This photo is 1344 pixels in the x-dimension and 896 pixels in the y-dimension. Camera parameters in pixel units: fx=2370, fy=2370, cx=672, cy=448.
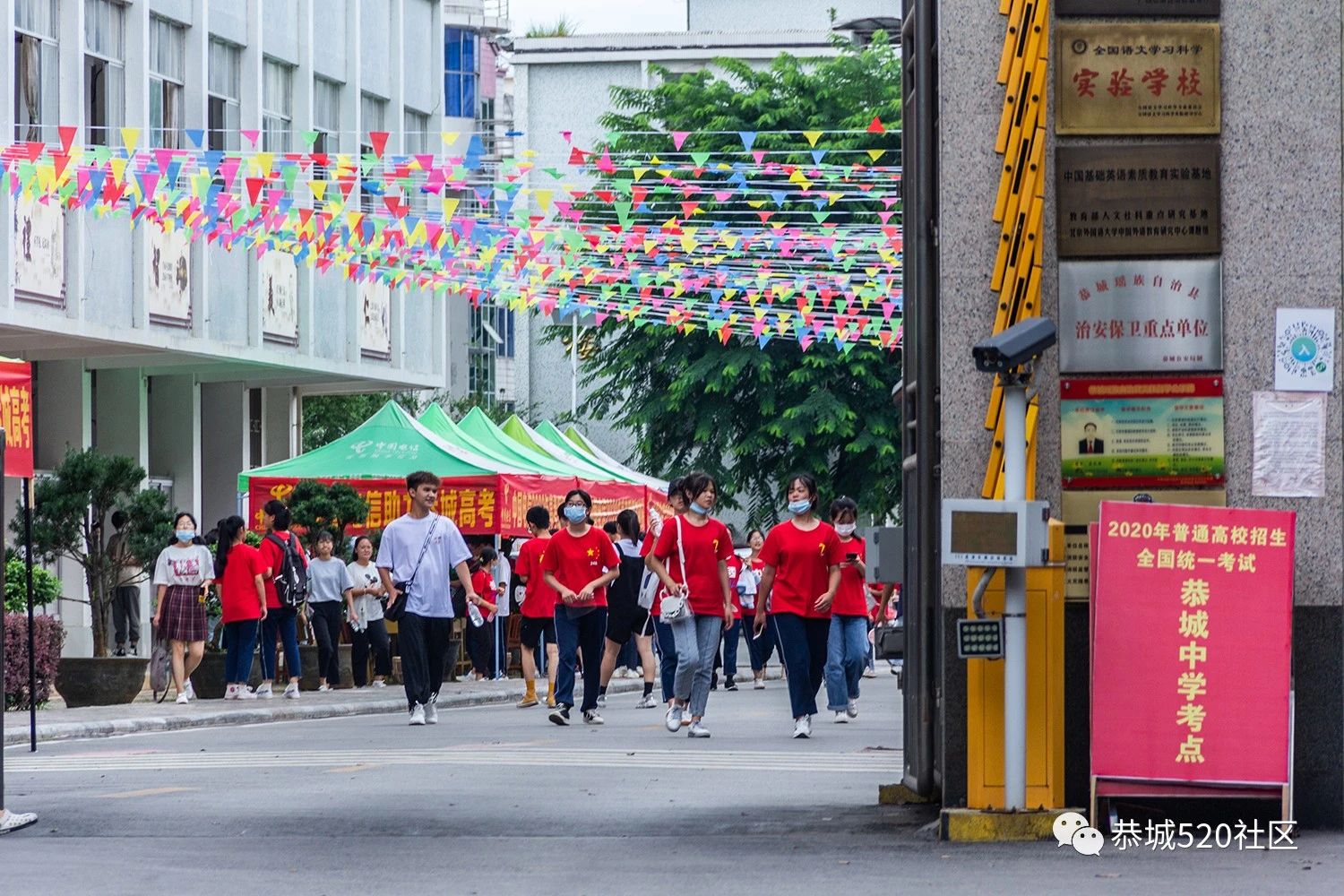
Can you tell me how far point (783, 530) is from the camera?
16.8 metres

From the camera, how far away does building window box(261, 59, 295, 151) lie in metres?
35.0

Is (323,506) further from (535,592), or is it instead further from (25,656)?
(25,656)

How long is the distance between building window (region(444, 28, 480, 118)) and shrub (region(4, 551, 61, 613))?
49.1 meters

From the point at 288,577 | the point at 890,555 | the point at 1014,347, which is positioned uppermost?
the point at 1014,347

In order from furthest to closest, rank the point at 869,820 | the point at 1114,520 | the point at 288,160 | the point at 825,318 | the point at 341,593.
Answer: the point at 825,318
the point at 341,593
the point at 288,160
the point at 869,820
the point at 1114,520

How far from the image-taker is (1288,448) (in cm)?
947

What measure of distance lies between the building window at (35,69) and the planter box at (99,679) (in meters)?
7.41

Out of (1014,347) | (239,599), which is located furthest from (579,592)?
(1014,347)

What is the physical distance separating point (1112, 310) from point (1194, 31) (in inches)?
45.5

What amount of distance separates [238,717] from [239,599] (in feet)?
6.60

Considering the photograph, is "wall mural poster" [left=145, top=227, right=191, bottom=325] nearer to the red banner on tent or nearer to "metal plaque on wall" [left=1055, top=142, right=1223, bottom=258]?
the red banner on tent

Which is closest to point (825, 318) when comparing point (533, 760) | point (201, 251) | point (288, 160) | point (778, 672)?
point (778, 672)

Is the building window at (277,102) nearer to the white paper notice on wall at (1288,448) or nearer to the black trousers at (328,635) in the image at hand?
the black trousers at (328,635)

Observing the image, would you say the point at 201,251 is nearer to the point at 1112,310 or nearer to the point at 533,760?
the point at 533,760
